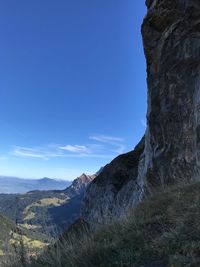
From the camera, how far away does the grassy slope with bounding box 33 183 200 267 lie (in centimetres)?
521

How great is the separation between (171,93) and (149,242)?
991cm

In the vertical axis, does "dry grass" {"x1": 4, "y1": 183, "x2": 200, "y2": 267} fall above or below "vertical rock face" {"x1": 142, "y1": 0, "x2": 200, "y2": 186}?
below

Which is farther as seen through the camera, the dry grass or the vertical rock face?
the vertical rock face

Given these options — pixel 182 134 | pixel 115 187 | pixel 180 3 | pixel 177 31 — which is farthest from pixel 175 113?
pixel 115 187

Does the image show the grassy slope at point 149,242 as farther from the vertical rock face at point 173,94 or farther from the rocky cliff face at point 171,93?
the vertical rock face at point 173,94

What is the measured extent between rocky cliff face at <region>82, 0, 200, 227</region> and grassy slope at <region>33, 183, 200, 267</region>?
219 inches

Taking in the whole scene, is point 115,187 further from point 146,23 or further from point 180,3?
point 180,3

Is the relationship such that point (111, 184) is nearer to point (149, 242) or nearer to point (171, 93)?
point (171, 93)

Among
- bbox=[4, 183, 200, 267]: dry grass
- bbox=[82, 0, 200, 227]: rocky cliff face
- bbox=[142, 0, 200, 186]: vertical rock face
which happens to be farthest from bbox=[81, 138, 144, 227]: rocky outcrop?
bbox=[4, 183, 200, 267]: dry grass

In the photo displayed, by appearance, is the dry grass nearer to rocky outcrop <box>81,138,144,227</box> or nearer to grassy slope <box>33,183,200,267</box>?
grassy slope <box>33,183,200,267</box>

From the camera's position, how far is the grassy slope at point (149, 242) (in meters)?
5.21

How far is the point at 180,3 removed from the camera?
1580cm

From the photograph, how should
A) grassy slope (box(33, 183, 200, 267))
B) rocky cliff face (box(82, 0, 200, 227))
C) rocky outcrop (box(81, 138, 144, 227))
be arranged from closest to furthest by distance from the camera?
grassy slope (box(33, 183, 200, 267)), rocky cliff face (box(82, 0, 200, 227)), rocky outcrop (box(81, 138, 144, 227))

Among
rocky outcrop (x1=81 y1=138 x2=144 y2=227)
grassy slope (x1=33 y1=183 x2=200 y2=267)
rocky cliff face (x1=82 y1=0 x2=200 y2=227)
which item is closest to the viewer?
grassy slope (x1=33 y1=183 x2=200 y2=267)
